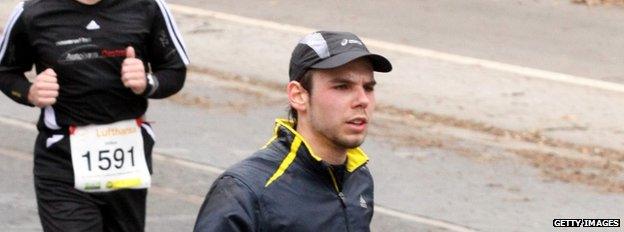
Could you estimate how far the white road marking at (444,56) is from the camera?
45.0 ft

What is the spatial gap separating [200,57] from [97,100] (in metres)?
8.19

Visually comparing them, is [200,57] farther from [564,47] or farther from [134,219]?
[134,219]

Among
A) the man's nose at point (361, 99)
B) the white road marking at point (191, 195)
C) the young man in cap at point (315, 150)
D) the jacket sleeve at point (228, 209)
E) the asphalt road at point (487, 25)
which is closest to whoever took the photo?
the jacket sleeve at point (228, 209)

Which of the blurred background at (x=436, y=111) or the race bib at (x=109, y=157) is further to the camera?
the blurred background at (x=436, y=111)

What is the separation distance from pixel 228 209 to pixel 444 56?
10.3 metres

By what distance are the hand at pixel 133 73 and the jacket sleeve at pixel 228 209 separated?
2.09m

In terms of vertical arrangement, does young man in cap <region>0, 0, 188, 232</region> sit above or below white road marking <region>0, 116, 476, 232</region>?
above

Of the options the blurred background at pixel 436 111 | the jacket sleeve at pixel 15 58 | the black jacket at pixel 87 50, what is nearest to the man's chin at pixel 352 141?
the black jacket at pixel 87 50

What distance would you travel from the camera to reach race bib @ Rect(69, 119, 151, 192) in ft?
22.1

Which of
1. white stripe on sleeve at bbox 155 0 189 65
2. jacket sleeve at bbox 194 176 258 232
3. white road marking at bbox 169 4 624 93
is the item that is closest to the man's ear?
jacket sleeve at bbox 194 176 258 232

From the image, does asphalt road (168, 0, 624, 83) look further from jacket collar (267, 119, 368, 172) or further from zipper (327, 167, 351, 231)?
zipper (327, 167, 351, 231)

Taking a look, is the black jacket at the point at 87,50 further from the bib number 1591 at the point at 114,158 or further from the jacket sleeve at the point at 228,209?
the jacket sleeve at the point at 228,209

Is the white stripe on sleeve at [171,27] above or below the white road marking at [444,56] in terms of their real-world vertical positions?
above

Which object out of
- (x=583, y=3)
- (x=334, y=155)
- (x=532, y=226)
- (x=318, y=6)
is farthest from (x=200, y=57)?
(x=334, y=155)
